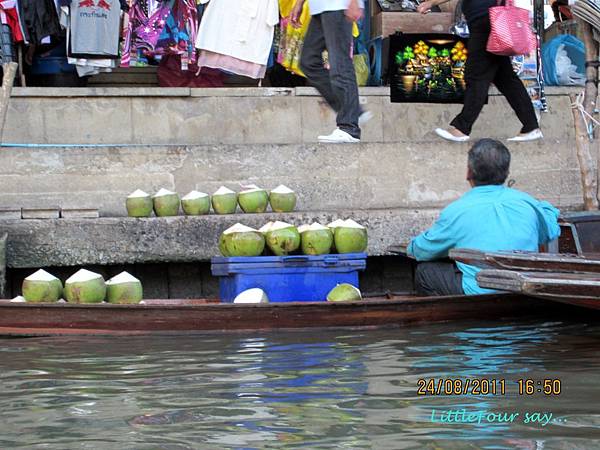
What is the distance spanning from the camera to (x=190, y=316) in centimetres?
641

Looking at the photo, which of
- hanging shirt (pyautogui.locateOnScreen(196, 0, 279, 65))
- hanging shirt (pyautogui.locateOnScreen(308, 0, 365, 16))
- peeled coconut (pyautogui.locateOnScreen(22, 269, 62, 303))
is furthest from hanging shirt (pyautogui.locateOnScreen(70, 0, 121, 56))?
peeled coconut (pyautogui.locateOnScreen(22, 269, 62, 303))

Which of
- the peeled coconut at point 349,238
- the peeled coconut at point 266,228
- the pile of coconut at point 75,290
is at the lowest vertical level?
the pile of coconut at point 75,290

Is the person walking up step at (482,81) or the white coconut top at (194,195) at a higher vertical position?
the person walking up step at (482,81)

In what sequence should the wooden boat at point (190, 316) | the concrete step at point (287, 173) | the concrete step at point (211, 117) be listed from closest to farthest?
the wooden boat at point (190, 316), the concrete step at point (287, 173), the concrete step at point (211, 117)

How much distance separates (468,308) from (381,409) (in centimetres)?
221

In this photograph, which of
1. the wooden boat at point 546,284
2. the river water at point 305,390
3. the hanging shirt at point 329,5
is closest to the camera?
the river water at point 305,390

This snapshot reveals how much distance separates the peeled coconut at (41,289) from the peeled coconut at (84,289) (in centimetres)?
8

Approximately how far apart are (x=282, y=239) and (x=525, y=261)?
4.87ft

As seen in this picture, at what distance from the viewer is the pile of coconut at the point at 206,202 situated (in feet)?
24.6

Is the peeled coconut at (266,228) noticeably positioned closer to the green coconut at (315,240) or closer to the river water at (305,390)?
the green coconut at (315,240)

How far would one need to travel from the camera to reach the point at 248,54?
9.29m

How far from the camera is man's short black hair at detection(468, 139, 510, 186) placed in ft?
Answer: 21.4

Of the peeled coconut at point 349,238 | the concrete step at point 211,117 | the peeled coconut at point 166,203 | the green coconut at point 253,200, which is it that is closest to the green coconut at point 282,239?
the peeled coconut at point 349,238

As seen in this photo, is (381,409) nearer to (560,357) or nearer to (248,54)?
(560,357)
